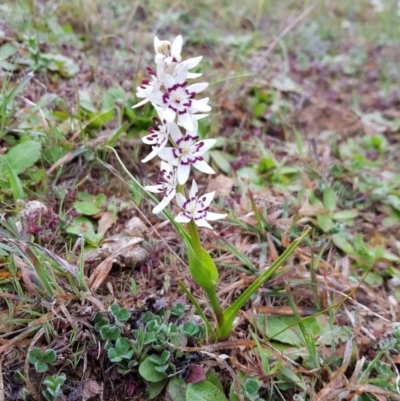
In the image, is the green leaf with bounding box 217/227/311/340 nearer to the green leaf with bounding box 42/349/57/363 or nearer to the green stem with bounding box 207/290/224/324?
the green stem with bounding box 207/290/224/324

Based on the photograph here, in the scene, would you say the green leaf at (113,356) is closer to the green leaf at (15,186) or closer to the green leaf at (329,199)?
the green leaf at (15,186)

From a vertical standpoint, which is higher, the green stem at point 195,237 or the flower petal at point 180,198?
the flower petal at point 180,198

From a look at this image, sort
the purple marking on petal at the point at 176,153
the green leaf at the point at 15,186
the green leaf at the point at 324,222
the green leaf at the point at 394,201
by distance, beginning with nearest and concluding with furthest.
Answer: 1. the purple marking on petal at the point at 176,153
2. the green leaf at the point at 15,186
3. the green leaf at the point at 324,222
4. the green leaf at the point at 394,201

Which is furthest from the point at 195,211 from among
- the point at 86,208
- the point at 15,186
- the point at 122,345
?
the point at 15,186

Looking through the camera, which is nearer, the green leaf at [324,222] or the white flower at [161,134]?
the white flower at [161,134]

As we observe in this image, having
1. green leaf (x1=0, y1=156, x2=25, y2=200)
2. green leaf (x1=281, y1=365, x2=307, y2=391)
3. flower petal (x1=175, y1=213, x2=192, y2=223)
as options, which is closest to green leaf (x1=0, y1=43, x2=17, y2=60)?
green leaf (x1=0, y1=156, x2=25, y2=200)

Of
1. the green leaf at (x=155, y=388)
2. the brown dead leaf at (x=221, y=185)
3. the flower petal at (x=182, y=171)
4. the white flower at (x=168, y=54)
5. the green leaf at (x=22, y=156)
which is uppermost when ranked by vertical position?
the white flower at (x=168, y=54)

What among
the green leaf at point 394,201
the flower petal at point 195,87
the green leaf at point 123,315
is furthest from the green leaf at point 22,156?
the green leaf at point 394,201
